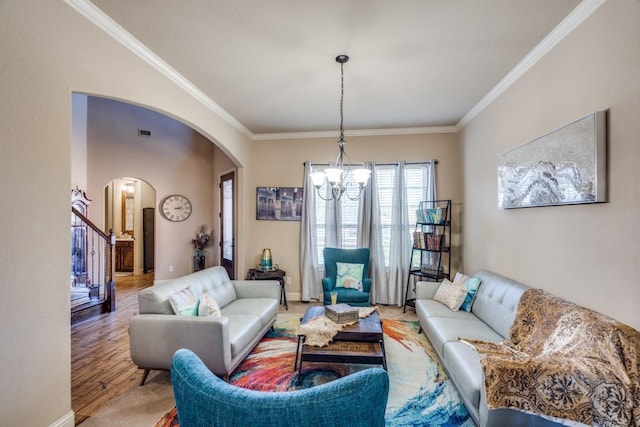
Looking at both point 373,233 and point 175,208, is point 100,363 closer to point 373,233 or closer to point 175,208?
point 373,233

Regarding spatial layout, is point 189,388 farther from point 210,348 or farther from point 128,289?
point 128,289

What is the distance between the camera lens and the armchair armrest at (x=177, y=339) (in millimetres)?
2385

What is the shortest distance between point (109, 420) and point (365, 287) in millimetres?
3026

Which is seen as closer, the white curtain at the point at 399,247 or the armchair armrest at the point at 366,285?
the armchair armrest at the point at 366,285

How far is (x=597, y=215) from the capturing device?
79.7 inches

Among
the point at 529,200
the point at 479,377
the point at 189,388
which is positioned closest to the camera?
the point at 189,388

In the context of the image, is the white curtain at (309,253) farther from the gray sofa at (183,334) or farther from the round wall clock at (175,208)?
the round wall clock at (175,208)

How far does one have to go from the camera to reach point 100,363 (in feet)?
9.80

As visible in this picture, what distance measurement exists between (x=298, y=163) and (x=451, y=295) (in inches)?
124

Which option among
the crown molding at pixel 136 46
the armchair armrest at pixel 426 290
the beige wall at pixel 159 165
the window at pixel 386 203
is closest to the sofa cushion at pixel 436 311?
the armchair armrest at pixel 426 290

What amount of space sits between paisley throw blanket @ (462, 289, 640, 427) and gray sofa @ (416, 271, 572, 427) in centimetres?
10

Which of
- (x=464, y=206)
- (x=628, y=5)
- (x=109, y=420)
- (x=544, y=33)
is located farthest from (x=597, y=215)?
(x=109, y=420)

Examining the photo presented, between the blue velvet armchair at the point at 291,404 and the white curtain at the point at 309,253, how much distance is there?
4.12 m

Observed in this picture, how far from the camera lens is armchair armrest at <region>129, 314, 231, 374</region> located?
2385 mm
